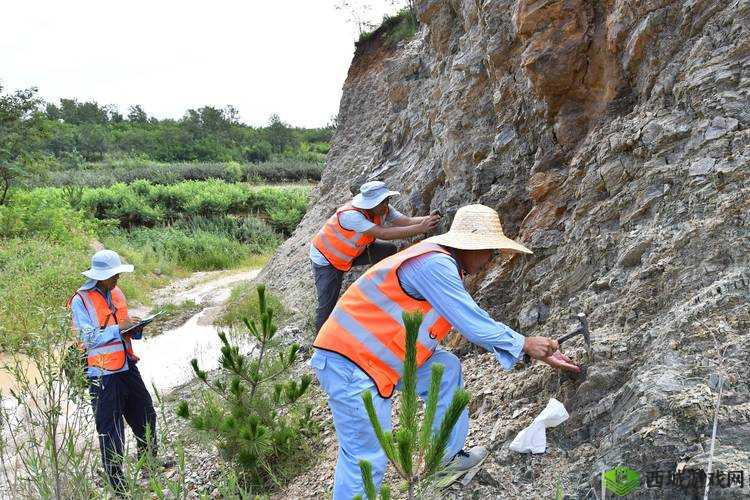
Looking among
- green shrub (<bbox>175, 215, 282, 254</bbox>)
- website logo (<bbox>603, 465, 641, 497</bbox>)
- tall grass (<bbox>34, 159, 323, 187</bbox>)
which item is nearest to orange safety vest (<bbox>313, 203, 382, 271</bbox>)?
website logo (<bbox>603, 465, 641, 497</bbox>)

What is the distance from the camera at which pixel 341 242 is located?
5.24m

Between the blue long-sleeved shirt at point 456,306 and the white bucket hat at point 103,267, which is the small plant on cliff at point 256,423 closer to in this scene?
the white bucket hat at point 103,267

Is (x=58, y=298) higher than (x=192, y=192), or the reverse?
(x=192, y=192)

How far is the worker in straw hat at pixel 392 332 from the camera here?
2707mm

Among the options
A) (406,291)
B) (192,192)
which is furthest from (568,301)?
(192,192)

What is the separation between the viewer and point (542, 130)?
15.0 feet

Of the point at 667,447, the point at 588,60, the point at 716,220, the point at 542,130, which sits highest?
the point at 588,60

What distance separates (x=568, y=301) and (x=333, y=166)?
850 centimetres

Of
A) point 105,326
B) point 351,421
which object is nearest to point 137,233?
point 105,326

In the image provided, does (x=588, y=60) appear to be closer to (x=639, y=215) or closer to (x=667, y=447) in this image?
(x=639, y=215)

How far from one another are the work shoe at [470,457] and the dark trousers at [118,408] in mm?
2087

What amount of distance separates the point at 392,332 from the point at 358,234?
240 cm

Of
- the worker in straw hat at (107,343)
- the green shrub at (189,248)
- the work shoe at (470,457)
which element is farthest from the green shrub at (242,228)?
the work shoe at (470,457)

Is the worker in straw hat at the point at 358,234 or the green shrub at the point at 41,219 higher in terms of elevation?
the green shrub at the point at 41,219
